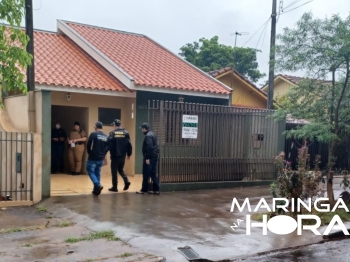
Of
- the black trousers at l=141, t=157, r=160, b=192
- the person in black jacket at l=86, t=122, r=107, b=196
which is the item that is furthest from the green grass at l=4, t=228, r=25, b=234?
the black trousers at l=141, t=157, r=160, b=192

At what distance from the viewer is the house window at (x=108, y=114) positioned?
13680mm

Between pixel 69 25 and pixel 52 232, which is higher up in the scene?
pixel 69 25

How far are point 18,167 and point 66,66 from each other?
449 cm

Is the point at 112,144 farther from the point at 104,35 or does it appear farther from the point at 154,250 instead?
the point at 104,35

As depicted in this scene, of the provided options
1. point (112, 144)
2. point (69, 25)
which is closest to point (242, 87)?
point (69, 25)

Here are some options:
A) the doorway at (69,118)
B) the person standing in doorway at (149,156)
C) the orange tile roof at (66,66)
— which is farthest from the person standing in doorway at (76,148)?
the person standing in doorway at (149,156)

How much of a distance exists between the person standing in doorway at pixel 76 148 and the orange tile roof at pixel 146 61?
2.28 metres

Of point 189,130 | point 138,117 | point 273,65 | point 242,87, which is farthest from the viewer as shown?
point 242,87

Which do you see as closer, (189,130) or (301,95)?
(301,95)

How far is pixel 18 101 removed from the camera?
10.6 m

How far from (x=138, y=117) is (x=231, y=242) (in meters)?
7.37

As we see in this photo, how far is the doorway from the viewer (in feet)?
44.6

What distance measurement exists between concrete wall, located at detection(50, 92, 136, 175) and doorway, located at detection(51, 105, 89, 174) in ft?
0.56

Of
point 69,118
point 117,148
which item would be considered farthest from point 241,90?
point 117,148
